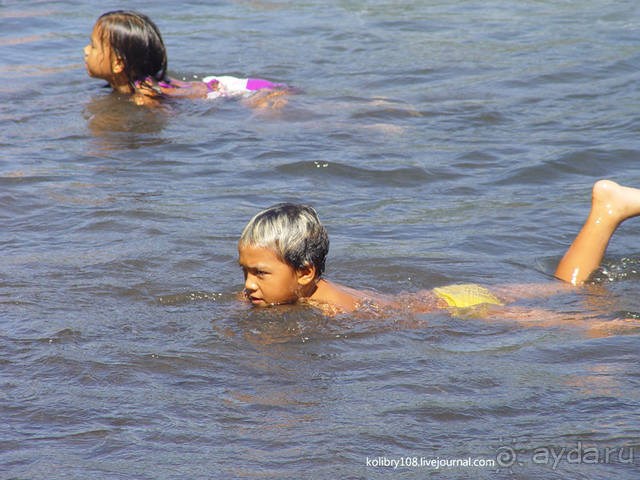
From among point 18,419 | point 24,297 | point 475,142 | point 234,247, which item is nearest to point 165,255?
point 234,247

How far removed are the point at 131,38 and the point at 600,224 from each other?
5039mm

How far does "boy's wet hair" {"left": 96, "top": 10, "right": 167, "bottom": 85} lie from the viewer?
832 cm

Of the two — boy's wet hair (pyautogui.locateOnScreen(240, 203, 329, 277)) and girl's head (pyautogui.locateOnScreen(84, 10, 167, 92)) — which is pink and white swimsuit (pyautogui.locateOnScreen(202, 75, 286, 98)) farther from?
boy's wet hair (pyautogui.locateOnScreen(240, 203, 329, 277))

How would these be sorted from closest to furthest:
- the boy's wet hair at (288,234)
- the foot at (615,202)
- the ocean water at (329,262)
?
the ocean water at (329,262), the boy's wet hair at (288,234), the foot at (615,202)

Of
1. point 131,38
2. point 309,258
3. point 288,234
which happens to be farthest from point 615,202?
point 131,38

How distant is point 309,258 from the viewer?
4488 mm

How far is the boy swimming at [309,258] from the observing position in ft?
14.5

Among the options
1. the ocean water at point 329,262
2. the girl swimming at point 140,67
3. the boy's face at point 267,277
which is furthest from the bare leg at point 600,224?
the girl swimming at point 140,67

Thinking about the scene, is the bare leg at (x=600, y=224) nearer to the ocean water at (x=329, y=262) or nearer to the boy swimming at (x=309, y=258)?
the boy swimming at (x=309, y=258)

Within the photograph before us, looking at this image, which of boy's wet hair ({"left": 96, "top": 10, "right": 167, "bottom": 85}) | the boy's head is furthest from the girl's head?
the boy's head

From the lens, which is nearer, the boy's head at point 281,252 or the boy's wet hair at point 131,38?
the boy's head at point 281,252

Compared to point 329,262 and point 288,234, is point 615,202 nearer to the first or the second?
point 329,262

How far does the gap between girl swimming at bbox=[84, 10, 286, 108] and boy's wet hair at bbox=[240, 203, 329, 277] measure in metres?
4.18

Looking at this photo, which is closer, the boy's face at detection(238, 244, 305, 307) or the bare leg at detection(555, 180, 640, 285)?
the boy's face at detection(238, 244, 305, 307)
